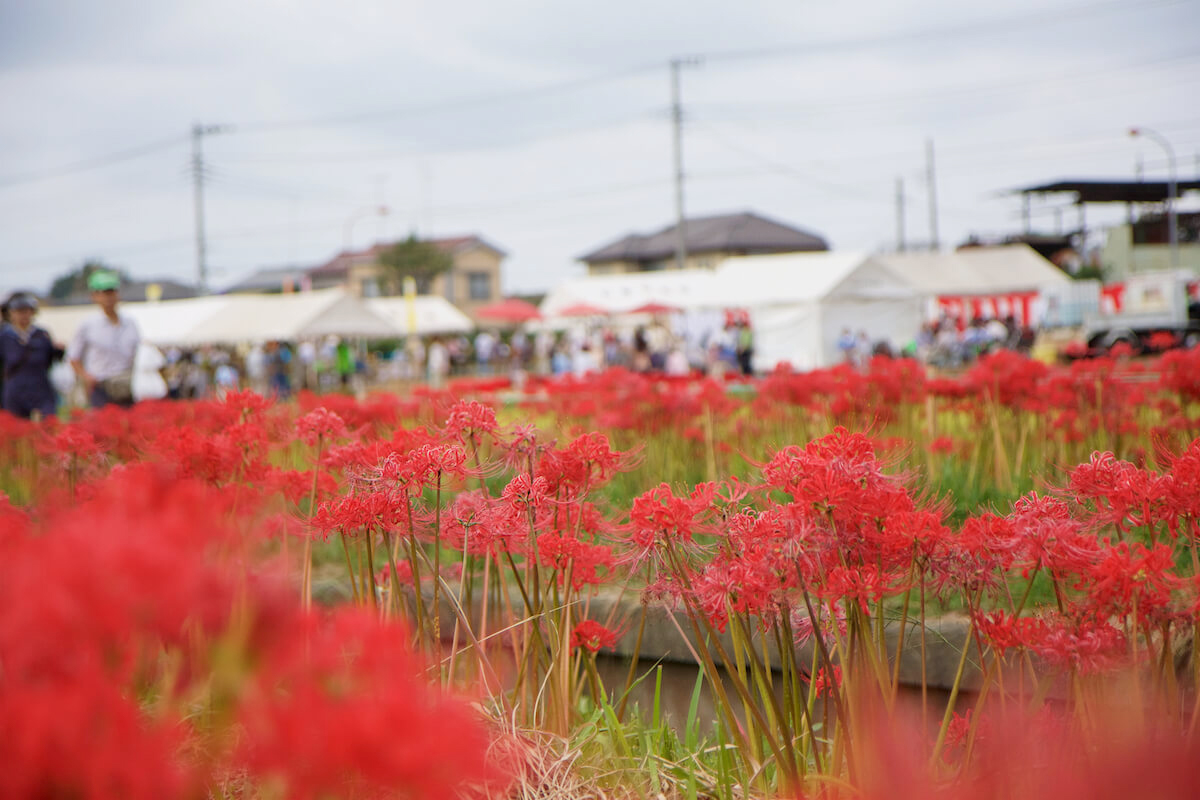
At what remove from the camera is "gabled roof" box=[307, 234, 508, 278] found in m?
71.6

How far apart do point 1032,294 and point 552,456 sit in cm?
4228

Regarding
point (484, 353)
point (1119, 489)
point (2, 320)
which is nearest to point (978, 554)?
point (1119, 489)

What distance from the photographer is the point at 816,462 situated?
1.77 meters

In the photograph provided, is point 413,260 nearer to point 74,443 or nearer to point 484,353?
point 484,353

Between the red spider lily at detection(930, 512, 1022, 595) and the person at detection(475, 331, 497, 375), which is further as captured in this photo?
the person at detection(475, 331, 497, 375)

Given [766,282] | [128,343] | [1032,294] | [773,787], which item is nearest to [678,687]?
[773,787]

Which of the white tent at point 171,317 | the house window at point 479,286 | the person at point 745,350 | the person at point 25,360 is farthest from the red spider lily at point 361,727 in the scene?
the house window at point 479,286

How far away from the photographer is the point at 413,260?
58969 mm

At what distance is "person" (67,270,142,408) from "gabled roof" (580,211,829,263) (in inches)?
2110

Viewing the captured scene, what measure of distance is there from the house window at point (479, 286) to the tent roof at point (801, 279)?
42493 mm

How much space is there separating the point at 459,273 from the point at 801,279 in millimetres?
44613

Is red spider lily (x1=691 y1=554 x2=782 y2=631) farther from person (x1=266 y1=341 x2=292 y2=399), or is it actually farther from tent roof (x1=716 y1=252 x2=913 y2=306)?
tent roof (x1=716 y1=252 x2=913 y2=306)

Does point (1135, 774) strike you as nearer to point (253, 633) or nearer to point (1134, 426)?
point (253, 633)

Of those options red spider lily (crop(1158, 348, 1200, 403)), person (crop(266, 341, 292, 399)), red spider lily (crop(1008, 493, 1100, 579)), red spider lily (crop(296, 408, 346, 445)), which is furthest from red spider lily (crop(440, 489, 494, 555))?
person (crop(266, 341, 292, 399))
